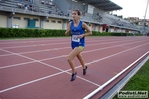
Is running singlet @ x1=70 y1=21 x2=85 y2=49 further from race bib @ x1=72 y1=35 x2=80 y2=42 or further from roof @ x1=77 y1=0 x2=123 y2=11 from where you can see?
roof @ x1=77 y1=0 x2=123 y2=11

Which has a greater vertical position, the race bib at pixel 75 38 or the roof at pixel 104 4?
the roof at pixel 104 4

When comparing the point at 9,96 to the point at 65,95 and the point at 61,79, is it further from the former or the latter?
the point at 61,79

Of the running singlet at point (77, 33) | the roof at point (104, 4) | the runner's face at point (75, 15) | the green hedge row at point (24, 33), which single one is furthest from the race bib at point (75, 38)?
the roof at point (104, 4)

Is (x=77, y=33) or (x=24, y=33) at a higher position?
(x=77, y=33)

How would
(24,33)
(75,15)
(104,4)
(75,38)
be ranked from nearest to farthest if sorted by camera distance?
(75,15) < (75,38) < (24,33) < (104,4)

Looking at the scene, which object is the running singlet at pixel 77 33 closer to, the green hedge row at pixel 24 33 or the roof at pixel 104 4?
the green hedge row at pixel 24 33

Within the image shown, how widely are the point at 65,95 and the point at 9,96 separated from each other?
1227 millimetres

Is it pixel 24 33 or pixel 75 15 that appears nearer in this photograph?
pixel 75 15

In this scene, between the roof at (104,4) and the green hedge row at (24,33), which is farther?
the roof at (104,4)

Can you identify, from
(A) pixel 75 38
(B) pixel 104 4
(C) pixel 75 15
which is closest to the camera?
(C) pixel 75 15

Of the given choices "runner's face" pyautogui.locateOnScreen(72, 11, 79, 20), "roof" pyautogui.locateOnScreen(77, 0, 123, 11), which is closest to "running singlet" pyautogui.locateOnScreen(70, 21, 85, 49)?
"runner's face" pyautogui.locateOnScreen(72, 11, 79, 20)

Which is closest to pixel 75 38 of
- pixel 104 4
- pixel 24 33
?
pixel 24 33

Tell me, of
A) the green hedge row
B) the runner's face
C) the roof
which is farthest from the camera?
the roof

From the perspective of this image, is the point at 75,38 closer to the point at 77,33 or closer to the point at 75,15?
the point at 77,33
